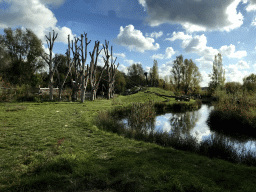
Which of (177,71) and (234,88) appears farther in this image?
(177,71)

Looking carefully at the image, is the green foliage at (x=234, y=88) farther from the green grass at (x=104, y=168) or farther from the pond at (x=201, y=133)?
the green grass at (x=104, y=168)

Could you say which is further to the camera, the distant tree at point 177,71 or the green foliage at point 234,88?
the distant tree at point 177,71

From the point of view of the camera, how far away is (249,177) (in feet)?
13.5

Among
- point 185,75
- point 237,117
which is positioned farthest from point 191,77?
point 237,117

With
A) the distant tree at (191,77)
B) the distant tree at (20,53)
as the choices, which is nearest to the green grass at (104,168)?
the distant tree at (20,53)

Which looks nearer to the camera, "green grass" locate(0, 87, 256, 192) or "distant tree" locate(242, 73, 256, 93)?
"green grass" locate(0, 87, 256, 192)

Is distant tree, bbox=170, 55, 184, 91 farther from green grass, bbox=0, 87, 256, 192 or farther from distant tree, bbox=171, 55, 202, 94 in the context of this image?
green grass, bbox=0, 87, 256, 192

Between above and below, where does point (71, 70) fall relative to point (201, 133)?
above

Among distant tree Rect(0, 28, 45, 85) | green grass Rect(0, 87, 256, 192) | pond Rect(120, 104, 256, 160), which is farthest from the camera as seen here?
distant tree Rect(0, 28, 45, 85)

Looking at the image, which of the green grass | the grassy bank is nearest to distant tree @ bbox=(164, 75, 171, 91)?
the grassy bank

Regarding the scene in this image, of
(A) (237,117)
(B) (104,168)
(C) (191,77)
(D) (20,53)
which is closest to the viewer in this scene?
(B) (104,168)

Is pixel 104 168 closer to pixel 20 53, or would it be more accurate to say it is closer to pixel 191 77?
pixel 20 53

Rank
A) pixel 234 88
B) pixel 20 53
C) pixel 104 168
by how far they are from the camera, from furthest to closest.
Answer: pixel 20 53 → pixel 234 88 → pixel 104 168

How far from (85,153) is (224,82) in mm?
46891
